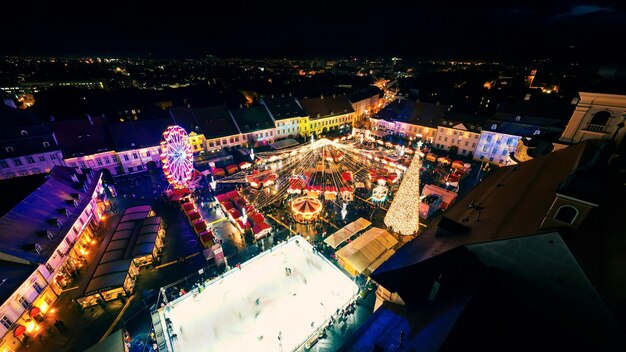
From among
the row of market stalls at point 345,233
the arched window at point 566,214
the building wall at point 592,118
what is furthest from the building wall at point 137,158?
the building wall at point 592,118

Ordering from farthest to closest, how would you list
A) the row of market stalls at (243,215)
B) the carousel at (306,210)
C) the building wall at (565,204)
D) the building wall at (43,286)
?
the carousel at (306,210)
the row of market stalls at (243,215)
the building wall at (43,286)
the building wall at (565,204)

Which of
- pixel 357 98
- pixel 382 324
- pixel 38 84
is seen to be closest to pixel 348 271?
pixel 382 324

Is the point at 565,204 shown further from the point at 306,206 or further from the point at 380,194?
the point at 380,194

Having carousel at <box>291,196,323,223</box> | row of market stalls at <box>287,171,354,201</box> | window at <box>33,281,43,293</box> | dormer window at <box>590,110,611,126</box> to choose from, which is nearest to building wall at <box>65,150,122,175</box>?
window at <box>33,281,43,293</box>

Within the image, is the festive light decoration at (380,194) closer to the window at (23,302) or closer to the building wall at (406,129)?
the building wall at (406,129)

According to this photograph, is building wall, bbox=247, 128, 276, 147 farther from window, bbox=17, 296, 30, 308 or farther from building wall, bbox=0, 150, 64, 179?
window, bbox=17, 296, 30, 308

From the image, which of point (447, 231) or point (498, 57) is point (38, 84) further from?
point (498, 57)

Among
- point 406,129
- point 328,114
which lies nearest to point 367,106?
point 328,114
